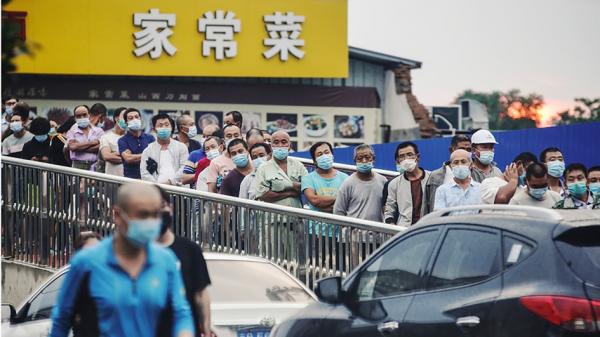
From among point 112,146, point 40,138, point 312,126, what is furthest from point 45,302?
point 312,126

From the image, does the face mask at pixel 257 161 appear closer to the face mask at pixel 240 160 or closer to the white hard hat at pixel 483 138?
the face mask at pixel 240 160

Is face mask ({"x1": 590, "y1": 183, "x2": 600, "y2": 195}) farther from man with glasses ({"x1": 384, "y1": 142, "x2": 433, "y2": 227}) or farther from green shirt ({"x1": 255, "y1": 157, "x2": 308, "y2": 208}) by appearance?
green shirt ({"x1": 255, "y1": 157, "x2": 308, "y2": 208})

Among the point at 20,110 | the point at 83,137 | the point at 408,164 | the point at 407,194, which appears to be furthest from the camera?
the point at 20,110

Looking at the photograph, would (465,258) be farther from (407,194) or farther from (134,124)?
(134,124)

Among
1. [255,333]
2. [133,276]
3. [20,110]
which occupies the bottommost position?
[255,333]

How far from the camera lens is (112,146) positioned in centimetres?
2047

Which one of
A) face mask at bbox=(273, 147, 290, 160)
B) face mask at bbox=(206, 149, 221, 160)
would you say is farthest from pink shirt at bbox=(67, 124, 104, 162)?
face mask at bbox=(273, 147, 290, 160)

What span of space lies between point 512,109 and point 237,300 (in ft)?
392

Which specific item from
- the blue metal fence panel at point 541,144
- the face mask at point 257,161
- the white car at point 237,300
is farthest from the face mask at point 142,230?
the blue metal fence panel at point 541,144

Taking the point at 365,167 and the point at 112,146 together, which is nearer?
the point at 365,167

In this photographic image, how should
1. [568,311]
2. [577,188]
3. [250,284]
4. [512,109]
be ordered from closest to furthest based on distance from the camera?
[568,311], [250,284], [577,188], [512,109]

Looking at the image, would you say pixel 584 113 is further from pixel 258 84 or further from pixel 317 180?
pixel 317 180

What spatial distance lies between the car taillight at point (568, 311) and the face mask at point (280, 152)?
909 centimetres

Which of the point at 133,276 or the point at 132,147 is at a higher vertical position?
the point at 132,147
